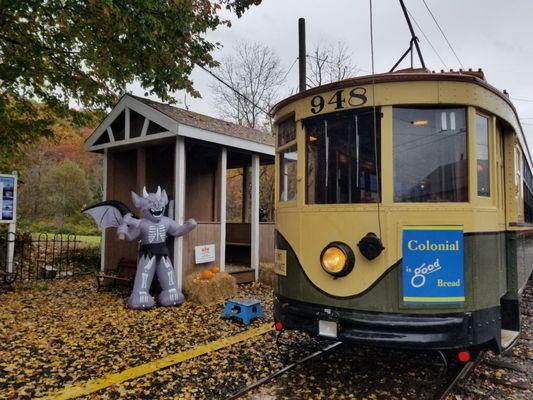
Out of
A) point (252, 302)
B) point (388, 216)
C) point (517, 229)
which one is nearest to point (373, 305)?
point (388, 216)

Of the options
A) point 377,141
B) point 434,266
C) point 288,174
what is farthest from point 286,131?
point 434,266

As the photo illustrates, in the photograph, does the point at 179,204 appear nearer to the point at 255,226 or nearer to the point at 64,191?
the point at 255,226

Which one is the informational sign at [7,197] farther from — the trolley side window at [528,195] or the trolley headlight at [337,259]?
the trolley side window at [528,195]

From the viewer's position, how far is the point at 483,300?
10.4ft

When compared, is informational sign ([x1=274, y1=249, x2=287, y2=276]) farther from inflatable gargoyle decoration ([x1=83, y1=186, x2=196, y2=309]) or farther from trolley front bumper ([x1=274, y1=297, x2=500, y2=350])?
inflatable gargoyle decoration ([x1=83, y1=186, x2=196, y2=309])

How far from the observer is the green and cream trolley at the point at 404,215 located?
3.11 metres

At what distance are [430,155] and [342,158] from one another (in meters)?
0.72

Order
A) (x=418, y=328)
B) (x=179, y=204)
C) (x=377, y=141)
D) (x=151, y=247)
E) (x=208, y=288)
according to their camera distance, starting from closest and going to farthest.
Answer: (x=418, y=328) < (x=377, y=141) < (x=151, y=247) < (x=208, y=288) < (x=179, y=204)

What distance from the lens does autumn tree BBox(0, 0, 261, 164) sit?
23.2ft

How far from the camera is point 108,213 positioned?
7.39 meters

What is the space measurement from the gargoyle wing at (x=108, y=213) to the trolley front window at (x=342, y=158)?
472 centimetres

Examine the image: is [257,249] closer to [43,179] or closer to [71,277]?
[71,277]

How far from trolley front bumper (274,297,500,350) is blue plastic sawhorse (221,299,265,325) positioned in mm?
2595

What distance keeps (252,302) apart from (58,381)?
282 centimetres
